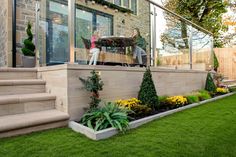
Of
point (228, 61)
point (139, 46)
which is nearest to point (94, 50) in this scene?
point (139, 46)

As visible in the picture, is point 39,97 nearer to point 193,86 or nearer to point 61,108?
point 61,108

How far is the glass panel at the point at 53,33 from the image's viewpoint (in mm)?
3793

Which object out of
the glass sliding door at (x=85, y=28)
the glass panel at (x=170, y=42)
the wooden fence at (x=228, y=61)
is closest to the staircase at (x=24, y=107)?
the glass sliding door at (x=85, y=28)

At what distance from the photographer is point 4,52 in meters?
5.60

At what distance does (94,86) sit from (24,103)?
1006mm

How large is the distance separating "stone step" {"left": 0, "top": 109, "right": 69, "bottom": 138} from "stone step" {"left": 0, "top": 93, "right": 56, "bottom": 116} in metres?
0.08

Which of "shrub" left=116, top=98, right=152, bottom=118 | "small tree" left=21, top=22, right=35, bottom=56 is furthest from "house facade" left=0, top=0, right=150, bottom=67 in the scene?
"shrub" left=116, top=98, right=152, bottom=118

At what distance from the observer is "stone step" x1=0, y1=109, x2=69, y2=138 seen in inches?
102

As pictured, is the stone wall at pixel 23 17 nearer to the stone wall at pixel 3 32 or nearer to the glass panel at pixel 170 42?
the stone wall at pixel 3 32

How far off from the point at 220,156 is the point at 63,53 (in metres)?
2.78

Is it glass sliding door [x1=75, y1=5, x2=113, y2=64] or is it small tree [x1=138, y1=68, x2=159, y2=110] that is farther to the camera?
small tree [x1=138, y1=68, x2=159, y2=110]

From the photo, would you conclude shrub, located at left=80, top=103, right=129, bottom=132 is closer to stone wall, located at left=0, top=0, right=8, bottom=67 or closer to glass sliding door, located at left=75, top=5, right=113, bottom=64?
glass sliding door, located at left=75, top=5, right=113, bottom=64

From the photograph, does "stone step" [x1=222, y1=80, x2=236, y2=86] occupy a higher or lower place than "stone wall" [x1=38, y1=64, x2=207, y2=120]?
lower

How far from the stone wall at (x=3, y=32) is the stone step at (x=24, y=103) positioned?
2.87 meters
